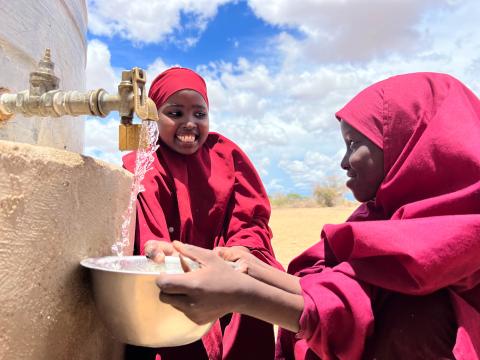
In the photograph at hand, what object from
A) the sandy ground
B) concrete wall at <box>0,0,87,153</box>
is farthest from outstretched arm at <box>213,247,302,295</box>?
the sandy ground

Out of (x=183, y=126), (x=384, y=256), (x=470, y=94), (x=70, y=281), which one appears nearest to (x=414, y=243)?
(x=384, y=256)

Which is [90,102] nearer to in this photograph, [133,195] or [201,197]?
[133,195]

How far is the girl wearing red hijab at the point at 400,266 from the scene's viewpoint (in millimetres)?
1348

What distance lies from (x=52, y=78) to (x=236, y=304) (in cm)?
85

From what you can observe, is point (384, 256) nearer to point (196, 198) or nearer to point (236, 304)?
point (236, 304)

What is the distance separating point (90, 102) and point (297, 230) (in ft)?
35.8

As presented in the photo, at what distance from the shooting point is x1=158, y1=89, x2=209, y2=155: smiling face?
2.35 m

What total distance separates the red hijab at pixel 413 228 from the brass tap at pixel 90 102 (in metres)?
0.68

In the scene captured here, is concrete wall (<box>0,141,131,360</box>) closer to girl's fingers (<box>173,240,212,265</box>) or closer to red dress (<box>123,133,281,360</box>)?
girl's fingers (<box>173,240,212,265</box>)

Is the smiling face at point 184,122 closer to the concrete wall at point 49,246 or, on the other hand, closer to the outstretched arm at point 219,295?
the concrete wall at point 49,246

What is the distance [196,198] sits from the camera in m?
2.33

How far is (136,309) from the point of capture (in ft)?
4.17

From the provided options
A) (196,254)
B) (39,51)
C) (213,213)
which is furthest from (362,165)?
(39,51)

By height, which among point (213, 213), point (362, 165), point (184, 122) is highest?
point (184, 122)
